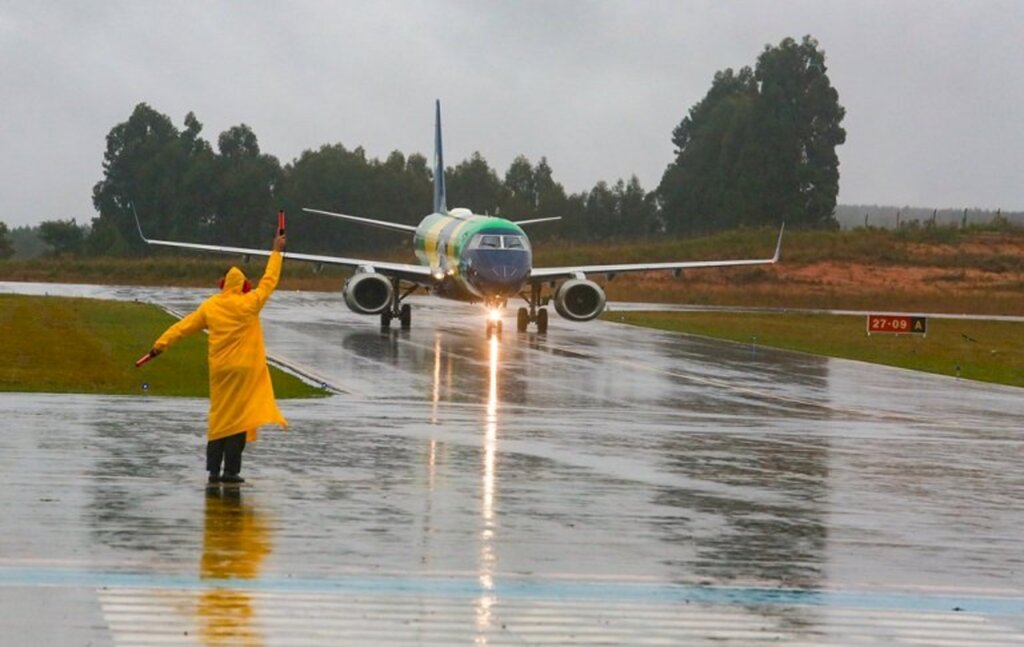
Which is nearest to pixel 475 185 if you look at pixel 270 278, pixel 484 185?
pixel 484 185

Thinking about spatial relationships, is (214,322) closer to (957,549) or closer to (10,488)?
(10,488)

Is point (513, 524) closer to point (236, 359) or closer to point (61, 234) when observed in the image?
point (236, 359)

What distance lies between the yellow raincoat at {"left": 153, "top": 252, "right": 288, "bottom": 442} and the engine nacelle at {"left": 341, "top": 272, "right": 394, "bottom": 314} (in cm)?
2924

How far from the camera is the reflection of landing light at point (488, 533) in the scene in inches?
380

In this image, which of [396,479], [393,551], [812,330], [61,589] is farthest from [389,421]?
[812,330]

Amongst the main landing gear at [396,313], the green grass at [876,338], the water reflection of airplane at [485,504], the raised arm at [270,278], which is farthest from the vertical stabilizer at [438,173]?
the raised arm at [270,278]

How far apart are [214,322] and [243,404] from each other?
77 cm

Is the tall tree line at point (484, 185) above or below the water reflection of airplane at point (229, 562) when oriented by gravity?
above

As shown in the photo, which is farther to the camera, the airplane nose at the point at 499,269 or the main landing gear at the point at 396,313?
the main landing gear at the point at 396,313

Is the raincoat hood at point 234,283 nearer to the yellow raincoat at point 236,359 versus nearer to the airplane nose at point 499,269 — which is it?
the yellow raincoat at point 236,359

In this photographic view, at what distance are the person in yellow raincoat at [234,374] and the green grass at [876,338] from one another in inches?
878

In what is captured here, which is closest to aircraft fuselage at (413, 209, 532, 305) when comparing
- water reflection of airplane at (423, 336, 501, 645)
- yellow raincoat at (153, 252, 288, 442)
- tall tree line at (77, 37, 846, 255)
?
water reflection of airplane at (423, 336, 501, 645)

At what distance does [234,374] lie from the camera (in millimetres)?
14906

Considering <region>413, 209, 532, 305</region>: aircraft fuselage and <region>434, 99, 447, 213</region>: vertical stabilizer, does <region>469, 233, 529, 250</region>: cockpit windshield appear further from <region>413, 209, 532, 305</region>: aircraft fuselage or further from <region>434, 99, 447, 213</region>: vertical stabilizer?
<region>434, 99, 447, 213</region>: vertical stabilizer
